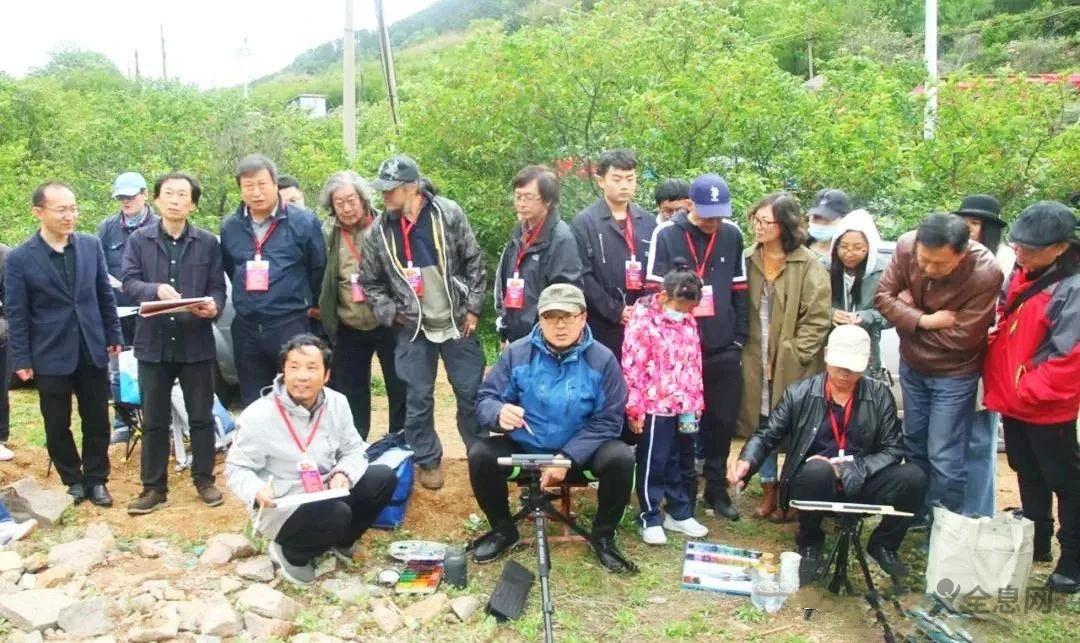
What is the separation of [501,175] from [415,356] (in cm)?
422

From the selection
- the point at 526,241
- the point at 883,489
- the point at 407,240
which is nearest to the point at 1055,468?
the point at 883,489

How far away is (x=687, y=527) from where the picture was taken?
4805 millimetres

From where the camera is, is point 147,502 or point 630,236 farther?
point 630,236

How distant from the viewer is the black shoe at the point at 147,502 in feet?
16.1

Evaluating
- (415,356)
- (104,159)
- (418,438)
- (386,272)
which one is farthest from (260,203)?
(104,159)

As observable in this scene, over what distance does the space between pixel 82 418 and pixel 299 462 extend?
1.76 m

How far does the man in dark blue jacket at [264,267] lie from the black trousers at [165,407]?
242 millimetres

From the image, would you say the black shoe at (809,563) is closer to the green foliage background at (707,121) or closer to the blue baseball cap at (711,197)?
the blue baseball cap at (711,197)

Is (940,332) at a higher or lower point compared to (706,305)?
lower

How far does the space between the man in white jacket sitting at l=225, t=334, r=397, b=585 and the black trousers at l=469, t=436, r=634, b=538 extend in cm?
55

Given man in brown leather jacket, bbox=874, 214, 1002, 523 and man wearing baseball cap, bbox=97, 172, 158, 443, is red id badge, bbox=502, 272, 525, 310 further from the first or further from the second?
man wearing baseball cap, bbox=97, 172, 158, 443

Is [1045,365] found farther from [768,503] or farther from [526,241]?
[526,241]

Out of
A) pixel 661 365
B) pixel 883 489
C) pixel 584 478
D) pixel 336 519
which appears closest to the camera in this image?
pixel 336 519

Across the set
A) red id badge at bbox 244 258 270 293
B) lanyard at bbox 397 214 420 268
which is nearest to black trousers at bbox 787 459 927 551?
lanyard at bbox 397 214 420 268
